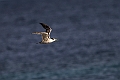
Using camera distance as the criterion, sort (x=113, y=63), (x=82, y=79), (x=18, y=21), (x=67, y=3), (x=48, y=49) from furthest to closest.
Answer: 1. (x=67, y=3)
2. (x=18, y=21)
3. (x=48, y=49)
4. (x=113, y=63)
5. (x=82, y=79)

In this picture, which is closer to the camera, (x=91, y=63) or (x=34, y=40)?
(x=91, y=63)

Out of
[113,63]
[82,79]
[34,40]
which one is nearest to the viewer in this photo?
[82,79]

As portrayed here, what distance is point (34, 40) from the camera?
4538 cm

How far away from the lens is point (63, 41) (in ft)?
147

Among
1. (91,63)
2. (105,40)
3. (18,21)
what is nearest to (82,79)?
(91,63)

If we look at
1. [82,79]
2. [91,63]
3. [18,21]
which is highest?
[18,21]

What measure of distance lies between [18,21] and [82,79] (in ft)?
77.0

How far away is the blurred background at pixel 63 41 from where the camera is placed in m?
36.1

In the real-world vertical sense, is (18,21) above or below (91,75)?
above

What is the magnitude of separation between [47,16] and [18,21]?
4418 millimetres

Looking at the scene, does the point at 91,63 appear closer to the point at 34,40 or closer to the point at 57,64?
the point at 57,64

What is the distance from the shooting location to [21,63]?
38.6 m

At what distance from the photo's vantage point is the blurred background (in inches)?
1422

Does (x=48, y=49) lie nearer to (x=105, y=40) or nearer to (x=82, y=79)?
(x=105, y=40)
